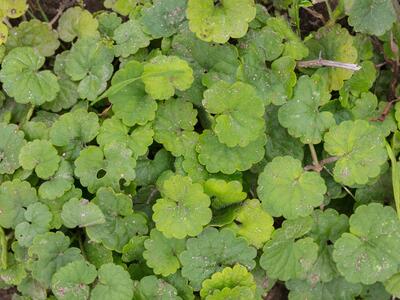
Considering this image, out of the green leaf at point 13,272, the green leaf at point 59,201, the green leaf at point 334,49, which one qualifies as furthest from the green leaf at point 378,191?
the green leaf at point 13,272

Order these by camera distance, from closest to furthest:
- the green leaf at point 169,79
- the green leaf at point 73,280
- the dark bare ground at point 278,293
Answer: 1. the green leaf at point 73,280
2. the green leaf at point 169,79
3. the dark bare ground at point 278,293

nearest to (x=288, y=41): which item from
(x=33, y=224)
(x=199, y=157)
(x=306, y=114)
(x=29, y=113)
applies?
(x=306, y=114)

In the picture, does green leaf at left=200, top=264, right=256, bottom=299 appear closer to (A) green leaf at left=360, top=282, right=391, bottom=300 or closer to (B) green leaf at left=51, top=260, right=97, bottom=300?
(B) green leaf at left=51, top=260, right=97, bottom=300

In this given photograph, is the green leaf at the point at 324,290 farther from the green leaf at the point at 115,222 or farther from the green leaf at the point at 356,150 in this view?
the green leaf at the point at 115,222

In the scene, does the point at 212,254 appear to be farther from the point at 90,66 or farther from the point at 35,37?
the point at 35,37

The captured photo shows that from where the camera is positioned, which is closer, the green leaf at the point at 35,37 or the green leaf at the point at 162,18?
the green leaf at the point at 162,18

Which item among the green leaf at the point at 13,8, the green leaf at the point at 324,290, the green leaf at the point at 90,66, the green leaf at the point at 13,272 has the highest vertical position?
the green leaf at the point at 13,8

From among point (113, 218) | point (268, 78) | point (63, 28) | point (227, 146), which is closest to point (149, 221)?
point (113, 218)
